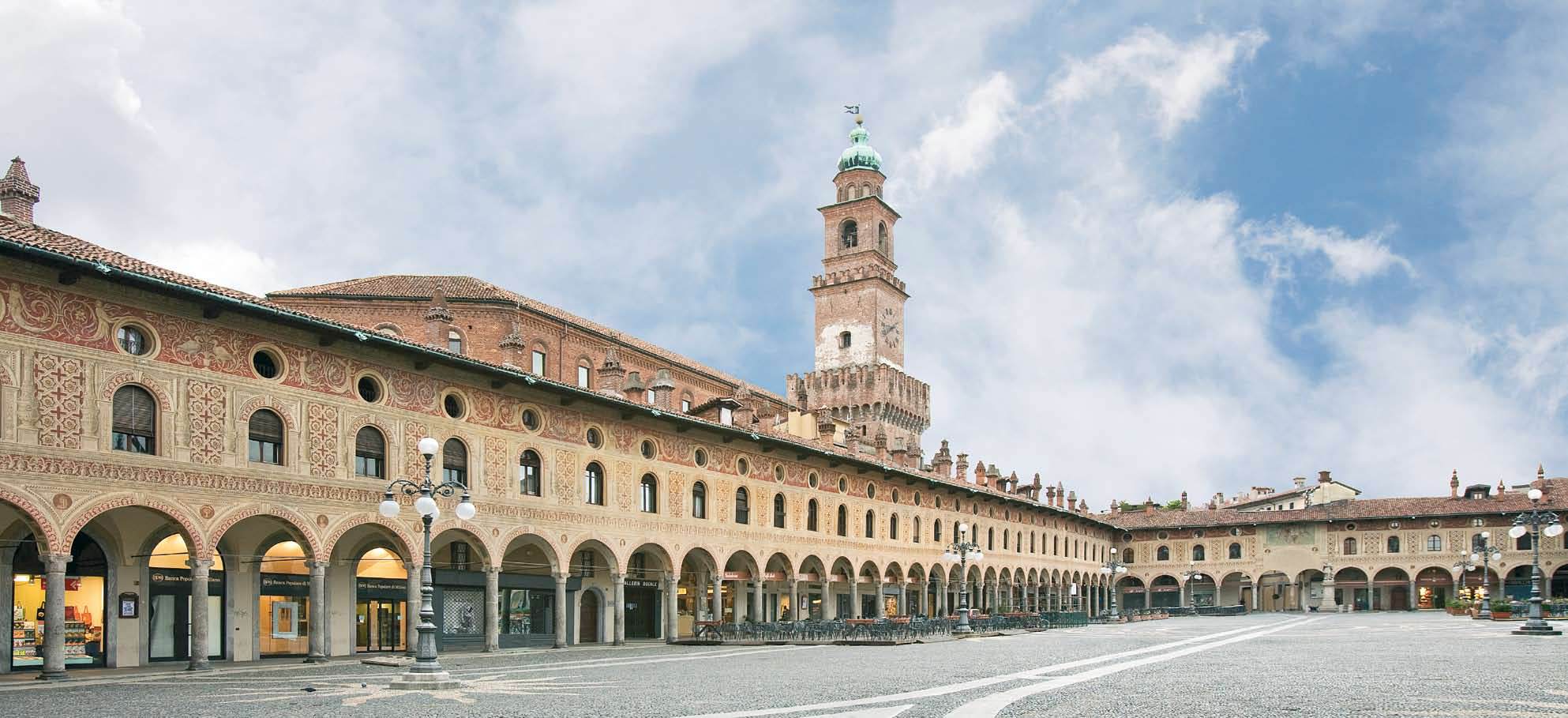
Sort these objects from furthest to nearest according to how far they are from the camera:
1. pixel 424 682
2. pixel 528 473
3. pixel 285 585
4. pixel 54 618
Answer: pixel 528 473
pixel 285 585
pixel 54 618
pixel 424 682

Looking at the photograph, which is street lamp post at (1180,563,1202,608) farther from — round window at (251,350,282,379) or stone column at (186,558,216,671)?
stone column at (186,558,216,671)

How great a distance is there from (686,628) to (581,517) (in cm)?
1006

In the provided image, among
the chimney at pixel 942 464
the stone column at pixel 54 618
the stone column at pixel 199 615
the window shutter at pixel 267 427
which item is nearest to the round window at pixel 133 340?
the window shutter at pixel 267 427

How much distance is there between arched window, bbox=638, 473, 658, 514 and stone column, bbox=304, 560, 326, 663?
1071cm

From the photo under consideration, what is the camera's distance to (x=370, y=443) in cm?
2592

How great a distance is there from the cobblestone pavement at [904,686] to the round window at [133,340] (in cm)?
537

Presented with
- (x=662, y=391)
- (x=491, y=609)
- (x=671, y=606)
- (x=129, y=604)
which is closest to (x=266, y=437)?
(x=129, y=604)

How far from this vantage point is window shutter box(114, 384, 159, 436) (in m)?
21.1

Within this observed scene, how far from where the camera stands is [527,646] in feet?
103

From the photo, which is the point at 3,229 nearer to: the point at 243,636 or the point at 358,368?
the point at 358,368

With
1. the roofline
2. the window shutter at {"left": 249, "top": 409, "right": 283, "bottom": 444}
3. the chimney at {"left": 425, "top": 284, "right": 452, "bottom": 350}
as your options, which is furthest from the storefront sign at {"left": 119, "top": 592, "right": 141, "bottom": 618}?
the chimney at {"left": 425, "top": 284, "right": 452, "bottom": 350}

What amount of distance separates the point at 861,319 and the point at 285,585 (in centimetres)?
5378

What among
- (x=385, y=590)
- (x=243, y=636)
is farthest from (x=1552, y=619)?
(x=243, y=636)

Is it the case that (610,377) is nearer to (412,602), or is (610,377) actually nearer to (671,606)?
(671,606)
